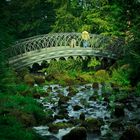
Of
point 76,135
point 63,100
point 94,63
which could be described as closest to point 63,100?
point 63,100

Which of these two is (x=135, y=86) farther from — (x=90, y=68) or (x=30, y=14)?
(x=30, y=14)

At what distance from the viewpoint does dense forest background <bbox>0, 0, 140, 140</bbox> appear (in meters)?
21.0

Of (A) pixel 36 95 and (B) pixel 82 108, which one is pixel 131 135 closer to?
(B) pixel 82 108

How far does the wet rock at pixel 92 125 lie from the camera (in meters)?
17.2

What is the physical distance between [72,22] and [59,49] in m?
7.35

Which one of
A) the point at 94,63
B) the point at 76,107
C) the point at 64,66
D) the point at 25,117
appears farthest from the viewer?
the point at 64,66

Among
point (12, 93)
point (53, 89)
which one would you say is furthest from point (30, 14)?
point (12, 93)

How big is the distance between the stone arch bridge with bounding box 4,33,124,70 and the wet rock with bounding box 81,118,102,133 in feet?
57.6

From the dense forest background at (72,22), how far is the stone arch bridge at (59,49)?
46.4 inches

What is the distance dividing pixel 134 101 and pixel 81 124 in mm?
7152

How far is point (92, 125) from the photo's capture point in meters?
17.8

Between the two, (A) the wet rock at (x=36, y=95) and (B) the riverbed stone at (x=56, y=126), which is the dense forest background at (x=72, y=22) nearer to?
(A) the wet rock at (x=36, y=95)

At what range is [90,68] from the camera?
41719mm

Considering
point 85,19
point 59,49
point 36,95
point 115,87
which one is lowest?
point 36,95
